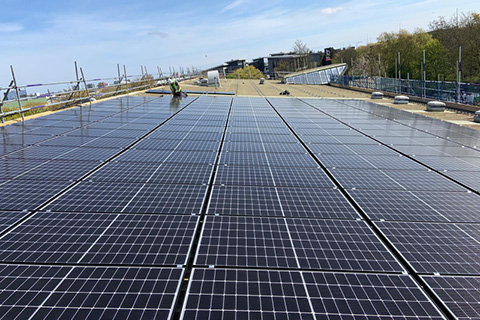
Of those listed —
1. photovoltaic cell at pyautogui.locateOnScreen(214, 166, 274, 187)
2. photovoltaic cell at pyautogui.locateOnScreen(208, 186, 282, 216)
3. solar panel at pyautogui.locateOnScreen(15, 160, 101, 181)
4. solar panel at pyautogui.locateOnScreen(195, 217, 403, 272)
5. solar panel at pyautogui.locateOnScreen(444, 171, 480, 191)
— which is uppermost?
solar panel at pyautogui.locateOnScreen(15, 160, 101, 181)

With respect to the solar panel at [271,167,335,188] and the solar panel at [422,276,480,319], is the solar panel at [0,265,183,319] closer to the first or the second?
the solar panel at [422,276,480,319]

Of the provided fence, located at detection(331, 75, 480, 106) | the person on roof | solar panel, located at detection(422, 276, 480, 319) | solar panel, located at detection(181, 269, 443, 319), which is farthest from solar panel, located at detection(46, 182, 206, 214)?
fence, located at detection(331, 75, 480, 106)

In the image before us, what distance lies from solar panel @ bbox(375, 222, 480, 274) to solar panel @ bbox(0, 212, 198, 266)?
10.9ft

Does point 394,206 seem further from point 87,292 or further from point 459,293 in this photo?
point 87,292

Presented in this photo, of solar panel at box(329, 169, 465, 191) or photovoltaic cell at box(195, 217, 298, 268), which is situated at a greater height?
photovoltaic cell at box(195, 217, 298, 268)

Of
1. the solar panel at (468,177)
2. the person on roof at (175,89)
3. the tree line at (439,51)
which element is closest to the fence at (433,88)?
the tree line at (439,51)

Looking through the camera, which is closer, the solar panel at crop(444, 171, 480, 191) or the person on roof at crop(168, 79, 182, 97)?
the solar panel at crop(444, 171, 480, 191)

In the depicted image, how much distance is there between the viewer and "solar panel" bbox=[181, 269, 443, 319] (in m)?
3.43

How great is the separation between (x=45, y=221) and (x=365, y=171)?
743cm

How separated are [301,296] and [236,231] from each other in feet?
5.43

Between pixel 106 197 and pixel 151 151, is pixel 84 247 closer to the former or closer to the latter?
pixel 106 197

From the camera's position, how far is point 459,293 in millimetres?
3820

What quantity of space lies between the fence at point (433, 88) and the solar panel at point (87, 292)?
87.3ft

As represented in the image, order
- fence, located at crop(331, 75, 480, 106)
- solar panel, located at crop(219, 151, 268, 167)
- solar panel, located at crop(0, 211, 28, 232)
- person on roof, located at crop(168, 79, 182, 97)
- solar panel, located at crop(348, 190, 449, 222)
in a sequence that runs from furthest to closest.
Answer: person on roof, located at crop(168, 79, 182, 97)
fence, located at crop(331, 75, 480, 106)
solar panel, located at crop(219, 151, 268, 167)
solar panel, located at crop(348, 190, 449, 222)
solar panel, located at crop(0, 211, 28, 232)
